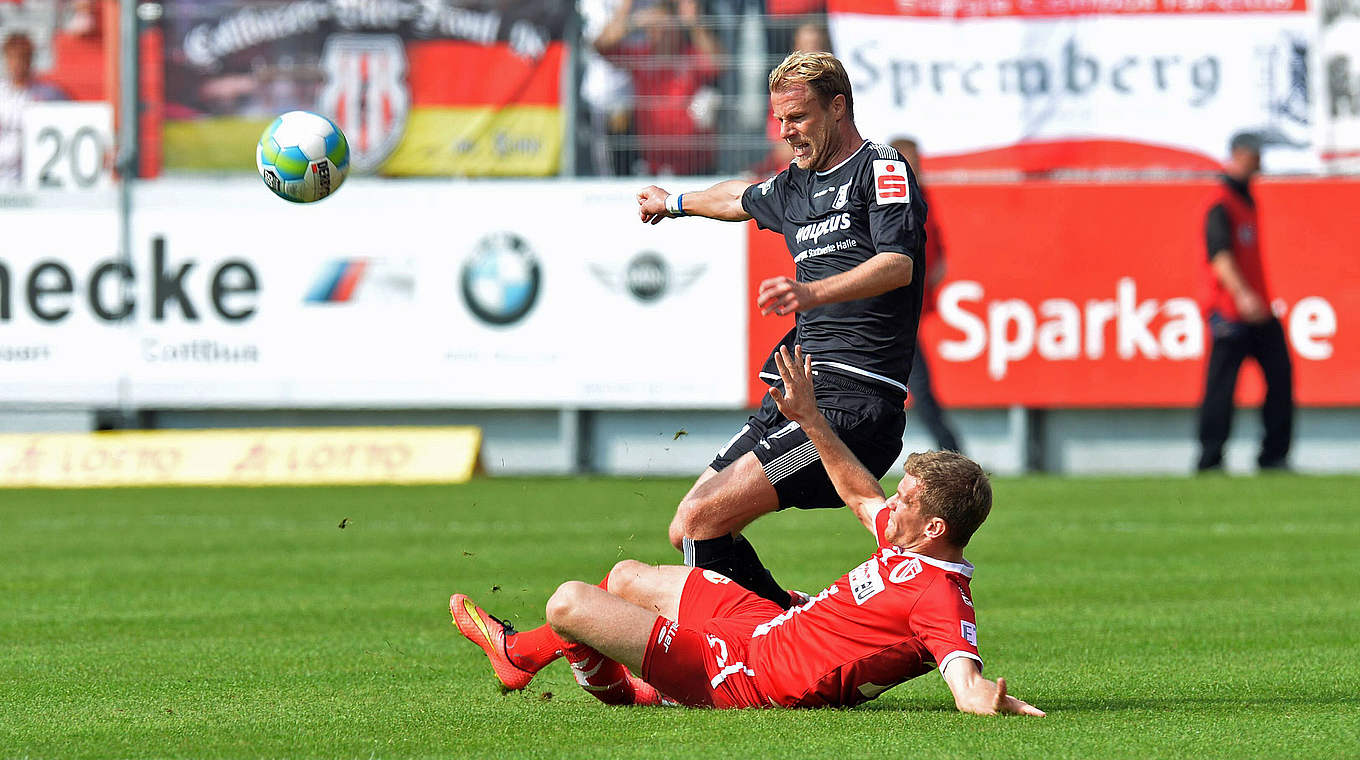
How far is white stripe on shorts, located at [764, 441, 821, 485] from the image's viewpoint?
684cm

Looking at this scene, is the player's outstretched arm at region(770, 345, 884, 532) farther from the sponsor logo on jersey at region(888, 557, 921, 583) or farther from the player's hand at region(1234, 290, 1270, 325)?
the player's hand at region(1234, 290, 1270, 325)

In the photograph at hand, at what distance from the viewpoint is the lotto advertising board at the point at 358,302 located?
690 inches

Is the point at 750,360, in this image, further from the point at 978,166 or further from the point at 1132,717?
the point at 1132,717

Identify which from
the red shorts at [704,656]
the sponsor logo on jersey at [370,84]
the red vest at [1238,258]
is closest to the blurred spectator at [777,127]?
the sponsor logo on jersey at [370,84]

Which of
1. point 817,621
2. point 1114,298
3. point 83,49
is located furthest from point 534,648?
point 83,49

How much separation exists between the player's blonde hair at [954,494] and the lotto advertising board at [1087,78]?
1184 centimetres

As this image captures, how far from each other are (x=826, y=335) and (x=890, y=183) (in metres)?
0.65

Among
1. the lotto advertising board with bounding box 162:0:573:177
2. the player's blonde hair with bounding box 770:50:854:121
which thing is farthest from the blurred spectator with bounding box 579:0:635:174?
the player's blonde hair with bounding box 770:50:854:121

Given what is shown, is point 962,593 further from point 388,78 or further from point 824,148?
point 388,78

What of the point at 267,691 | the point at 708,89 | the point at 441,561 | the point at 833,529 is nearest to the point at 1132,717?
the point at 267,691

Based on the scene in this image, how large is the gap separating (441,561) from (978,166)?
321 inches

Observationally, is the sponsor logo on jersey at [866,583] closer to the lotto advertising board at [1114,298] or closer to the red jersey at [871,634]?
the red jersey at [871,634]

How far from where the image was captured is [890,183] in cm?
676

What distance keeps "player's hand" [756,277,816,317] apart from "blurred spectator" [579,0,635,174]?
482 inches
